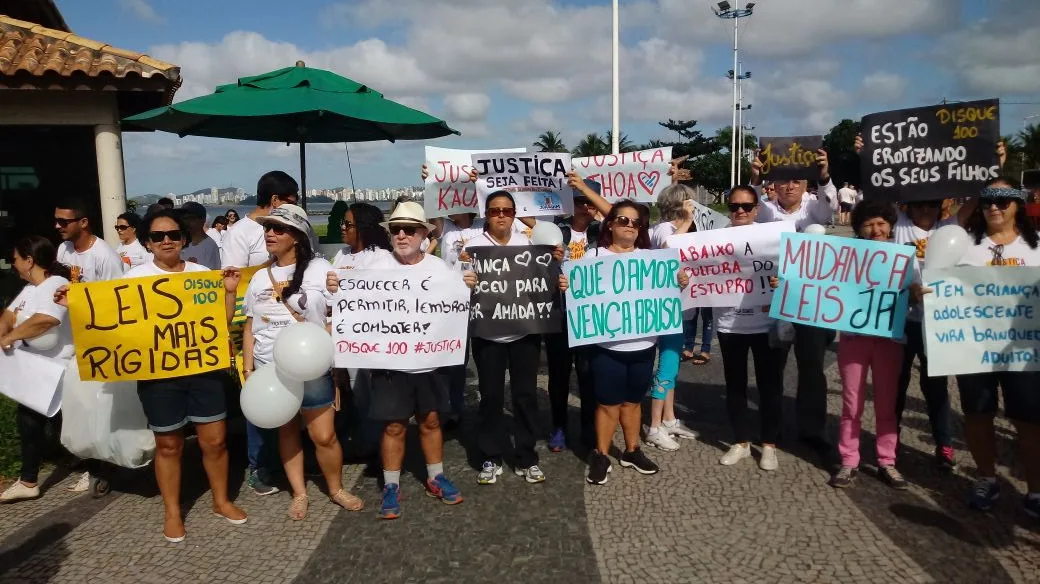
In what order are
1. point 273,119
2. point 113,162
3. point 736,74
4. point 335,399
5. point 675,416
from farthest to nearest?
1. point 736,74
2. point 113,162
3. point 273,119
4. point 675,416
5. point 335,399

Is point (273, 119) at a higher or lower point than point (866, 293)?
higher

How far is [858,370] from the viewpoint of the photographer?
457cm

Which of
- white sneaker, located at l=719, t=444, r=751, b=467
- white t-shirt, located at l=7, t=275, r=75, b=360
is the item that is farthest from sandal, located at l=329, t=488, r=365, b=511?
white sneaker, located at l=719, t=444, r=751, b=467

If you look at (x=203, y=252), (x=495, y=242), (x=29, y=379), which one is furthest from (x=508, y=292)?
(x=203, y=252)

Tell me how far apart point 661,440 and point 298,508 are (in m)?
2.82

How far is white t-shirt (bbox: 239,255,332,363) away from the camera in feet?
13.8

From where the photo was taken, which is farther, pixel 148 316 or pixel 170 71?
pixel 170 71

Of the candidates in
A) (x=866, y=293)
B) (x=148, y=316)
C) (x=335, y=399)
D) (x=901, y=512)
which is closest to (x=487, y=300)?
(x=335, y=399)

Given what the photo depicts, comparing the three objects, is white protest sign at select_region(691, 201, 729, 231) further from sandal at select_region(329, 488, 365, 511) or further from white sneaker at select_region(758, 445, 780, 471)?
sandal at select_region(329, 488, 365, 511)

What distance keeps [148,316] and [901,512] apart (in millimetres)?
4797

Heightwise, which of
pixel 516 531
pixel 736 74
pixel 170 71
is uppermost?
pixel 736 74

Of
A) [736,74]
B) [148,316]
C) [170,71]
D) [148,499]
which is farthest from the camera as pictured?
[736,74]

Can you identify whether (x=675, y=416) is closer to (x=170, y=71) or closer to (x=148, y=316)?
(x=148, y=316)

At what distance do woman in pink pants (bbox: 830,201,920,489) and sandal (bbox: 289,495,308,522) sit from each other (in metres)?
3.56
